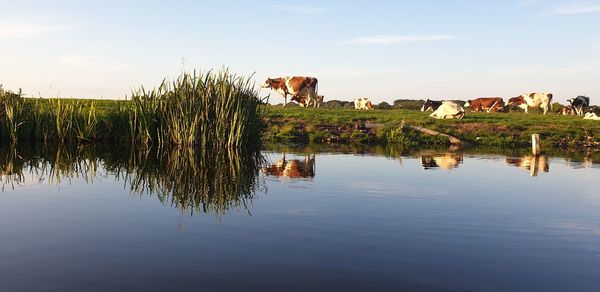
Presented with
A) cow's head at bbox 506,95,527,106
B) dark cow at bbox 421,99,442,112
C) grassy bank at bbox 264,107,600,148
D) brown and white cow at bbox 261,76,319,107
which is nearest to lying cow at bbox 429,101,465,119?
grassy bank at bbox 264,107,600,148

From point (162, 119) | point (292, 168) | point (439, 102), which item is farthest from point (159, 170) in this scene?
point (439, 102)

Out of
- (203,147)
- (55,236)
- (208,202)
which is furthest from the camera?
(203,147)

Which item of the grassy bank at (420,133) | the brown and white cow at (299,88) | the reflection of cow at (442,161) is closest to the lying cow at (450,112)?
the grassy bank at (420,133)

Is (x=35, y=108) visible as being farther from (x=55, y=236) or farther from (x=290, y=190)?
(x=55, y=236)

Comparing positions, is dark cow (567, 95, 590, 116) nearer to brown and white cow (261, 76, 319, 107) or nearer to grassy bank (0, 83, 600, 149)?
brown and white cow (261, 76, 319, 107)

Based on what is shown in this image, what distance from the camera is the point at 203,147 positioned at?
20.3m

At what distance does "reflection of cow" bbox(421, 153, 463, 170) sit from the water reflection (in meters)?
6.40

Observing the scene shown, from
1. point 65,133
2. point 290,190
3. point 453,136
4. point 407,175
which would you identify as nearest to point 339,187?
point 290,190

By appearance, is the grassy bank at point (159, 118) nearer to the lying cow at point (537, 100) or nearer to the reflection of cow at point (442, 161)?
the reflection of cow at point (442, 161)

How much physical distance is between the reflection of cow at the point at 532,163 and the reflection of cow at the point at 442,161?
6.91 feet

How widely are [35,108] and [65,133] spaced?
6.83 feet

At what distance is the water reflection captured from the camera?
35.4ft

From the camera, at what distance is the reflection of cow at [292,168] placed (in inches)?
601

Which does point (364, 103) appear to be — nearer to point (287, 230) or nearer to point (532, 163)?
point (532, 163)
